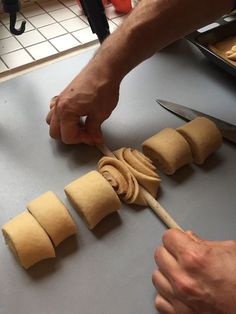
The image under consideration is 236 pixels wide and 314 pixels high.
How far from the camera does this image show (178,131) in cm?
85

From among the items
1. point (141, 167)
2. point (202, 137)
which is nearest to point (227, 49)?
point (202, 137)

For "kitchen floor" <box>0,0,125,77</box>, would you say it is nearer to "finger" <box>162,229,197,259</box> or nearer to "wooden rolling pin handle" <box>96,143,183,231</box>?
"wooden rolling pin handle" <box>96,143,183,231</box>

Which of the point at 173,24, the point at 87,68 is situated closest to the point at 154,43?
the point at 173,24

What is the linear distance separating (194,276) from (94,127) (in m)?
0.44

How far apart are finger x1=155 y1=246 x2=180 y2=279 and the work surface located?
84 mm

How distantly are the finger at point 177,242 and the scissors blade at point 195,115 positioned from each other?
0.35 m

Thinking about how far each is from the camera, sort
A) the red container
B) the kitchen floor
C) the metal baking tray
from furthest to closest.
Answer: the red container, the kitchen floor, the metal baking tray

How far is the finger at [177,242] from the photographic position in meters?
0.58

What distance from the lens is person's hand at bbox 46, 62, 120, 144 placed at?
2.78 feet

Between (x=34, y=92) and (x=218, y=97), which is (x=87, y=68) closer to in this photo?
(x=34, y=92)

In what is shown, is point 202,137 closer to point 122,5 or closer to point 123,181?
point 123,181

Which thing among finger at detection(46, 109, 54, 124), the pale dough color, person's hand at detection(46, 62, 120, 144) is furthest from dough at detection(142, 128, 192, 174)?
the pale dough color

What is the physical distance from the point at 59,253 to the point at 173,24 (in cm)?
55

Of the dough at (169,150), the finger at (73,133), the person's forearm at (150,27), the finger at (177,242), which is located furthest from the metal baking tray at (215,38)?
the finger at (177,242)
